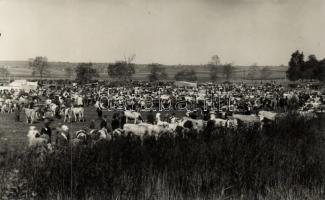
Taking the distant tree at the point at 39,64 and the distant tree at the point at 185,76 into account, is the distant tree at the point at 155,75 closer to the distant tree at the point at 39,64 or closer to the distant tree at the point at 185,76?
the distant tree at the point at 185,76

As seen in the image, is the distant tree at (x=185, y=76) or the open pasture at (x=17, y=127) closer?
the open pasture at (x=17, y=127)

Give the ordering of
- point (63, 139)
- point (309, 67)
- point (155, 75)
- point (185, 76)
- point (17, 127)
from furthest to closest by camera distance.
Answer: point (185, 76) < point (155, 75) < point (309, 67) < point (17, 127) < point (63, 139)

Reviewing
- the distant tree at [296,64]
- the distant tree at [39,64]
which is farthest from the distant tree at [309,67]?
the distant tree at [39,64]

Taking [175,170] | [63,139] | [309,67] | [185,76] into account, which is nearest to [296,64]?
[309,67]

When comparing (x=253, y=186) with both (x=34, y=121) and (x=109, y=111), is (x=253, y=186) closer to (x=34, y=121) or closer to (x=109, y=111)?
(x=34, y=121)

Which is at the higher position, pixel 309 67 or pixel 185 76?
pixel 309 67

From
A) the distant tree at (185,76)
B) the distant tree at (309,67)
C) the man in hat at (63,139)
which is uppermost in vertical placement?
the distant tree at (309,67)

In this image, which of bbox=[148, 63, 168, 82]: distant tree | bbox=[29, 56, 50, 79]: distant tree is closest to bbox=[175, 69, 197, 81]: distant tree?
bbox=[148, 63, 168, 82]: distant tree

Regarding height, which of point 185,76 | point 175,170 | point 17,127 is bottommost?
point 185,76

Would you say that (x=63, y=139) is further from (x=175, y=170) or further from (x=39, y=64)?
(x=39, y=64)
